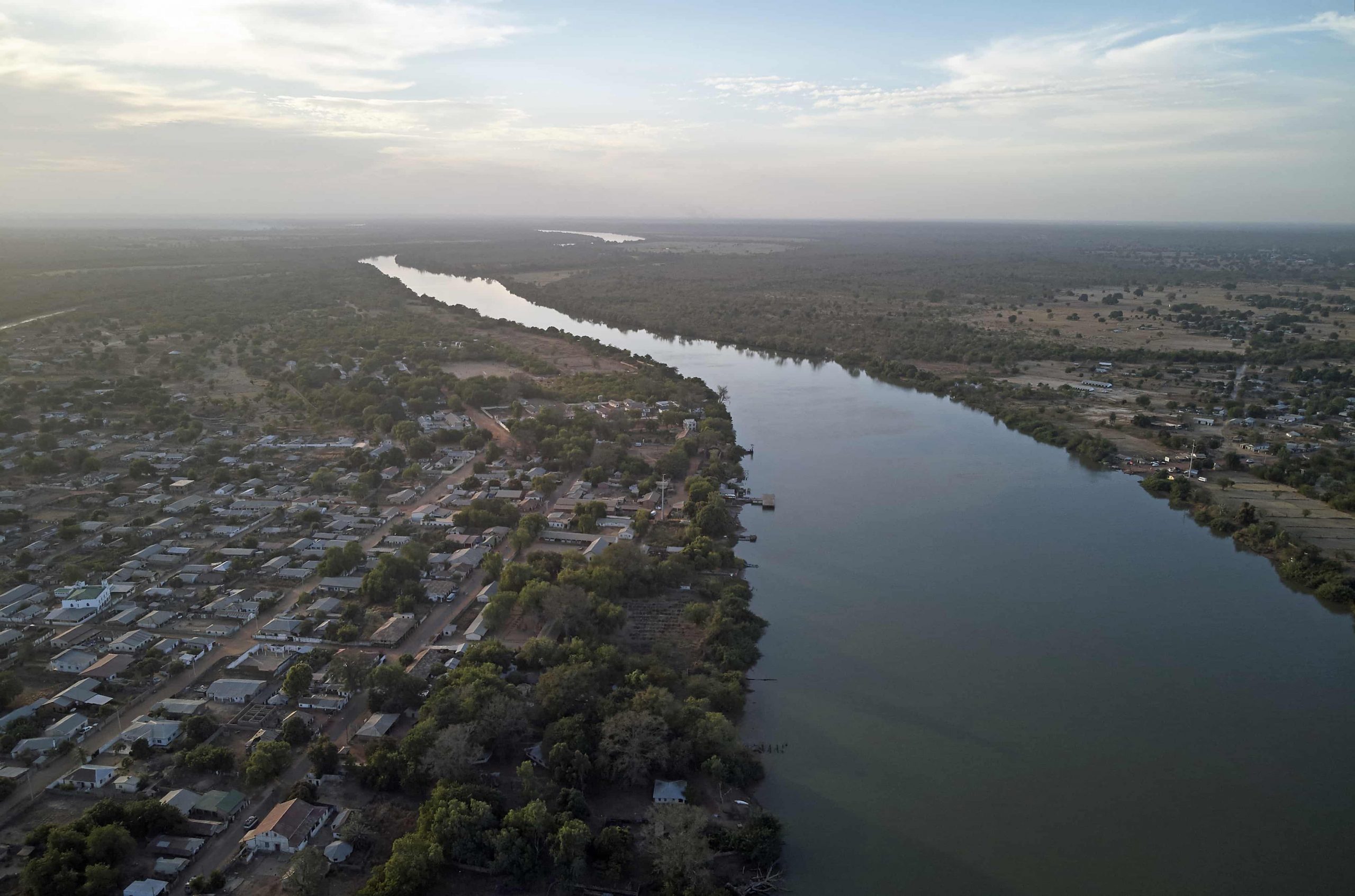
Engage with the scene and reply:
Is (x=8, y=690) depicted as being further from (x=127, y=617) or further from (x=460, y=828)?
(x=460, y=828)

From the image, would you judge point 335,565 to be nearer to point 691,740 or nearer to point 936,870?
point 691,740

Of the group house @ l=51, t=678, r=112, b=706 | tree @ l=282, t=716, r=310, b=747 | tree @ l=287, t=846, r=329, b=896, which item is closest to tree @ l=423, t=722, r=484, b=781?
tree @ l=287, t=846, r=329, b=896

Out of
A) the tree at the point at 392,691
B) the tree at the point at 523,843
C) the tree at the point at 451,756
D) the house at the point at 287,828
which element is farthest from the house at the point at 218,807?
the tree at the point at 523,843

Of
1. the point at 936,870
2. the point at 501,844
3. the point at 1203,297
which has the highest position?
the point at 1203,297

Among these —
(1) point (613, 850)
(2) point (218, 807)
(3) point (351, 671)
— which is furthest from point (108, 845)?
(1) point (613, 850)

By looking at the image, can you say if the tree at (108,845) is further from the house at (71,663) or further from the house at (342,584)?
the house at (342,584)

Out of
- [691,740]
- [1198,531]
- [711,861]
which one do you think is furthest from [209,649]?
[1198,531]

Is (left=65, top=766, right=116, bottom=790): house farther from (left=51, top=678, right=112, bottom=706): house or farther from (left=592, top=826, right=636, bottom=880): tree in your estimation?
(left=592, top=826, right=636, bottom=880): tree
